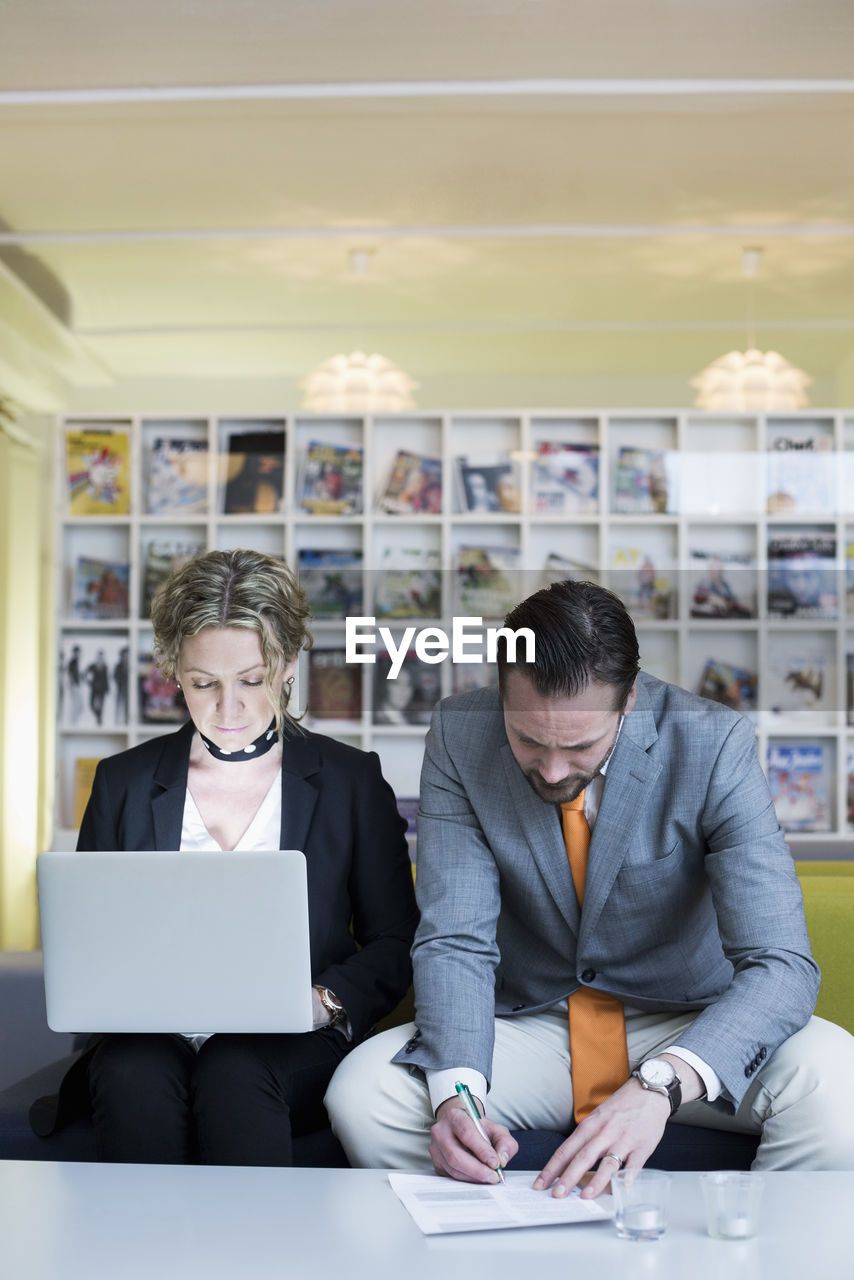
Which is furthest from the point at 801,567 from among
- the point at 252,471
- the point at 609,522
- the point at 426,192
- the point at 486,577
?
the point at 252,471

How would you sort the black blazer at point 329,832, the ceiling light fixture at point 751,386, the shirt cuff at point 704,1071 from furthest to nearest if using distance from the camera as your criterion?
1. the ceiling light fixture at point 751,386
2. the black blazer at point 329,832
3. the shirt cuff at point 704,1071

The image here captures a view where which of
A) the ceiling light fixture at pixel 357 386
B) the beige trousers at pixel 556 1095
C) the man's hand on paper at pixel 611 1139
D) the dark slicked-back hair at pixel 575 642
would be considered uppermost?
the ceiling light fixture at pixel 357 386

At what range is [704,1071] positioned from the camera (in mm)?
1433

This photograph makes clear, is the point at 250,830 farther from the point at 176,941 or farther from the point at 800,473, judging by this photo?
the point at 800,473

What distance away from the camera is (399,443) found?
4.02 m

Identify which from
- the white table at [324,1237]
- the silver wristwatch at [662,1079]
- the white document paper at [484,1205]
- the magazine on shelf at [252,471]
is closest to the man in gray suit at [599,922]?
the silver wristwatch at [662,1079]

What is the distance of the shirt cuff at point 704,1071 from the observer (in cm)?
143

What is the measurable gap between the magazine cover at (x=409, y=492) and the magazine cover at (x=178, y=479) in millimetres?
592

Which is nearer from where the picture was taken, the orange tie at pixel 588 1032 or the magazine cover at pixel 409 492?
the orange tie at pixel 588 1032

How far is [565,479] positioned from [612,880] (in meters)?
2.46

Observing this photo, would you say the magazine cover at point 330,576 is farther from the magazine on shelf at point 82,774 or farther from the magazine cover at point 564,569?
the magazine on shelf at point 82,774

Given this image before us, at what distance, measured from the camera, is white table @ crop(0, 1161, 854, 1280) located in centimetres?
103

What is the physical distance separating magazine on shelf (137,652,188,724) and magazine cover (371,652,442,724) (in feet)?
2.18

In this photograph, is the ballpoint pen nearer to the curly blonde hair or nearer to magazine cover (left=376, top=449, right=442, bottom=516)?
the curly blonde hair
